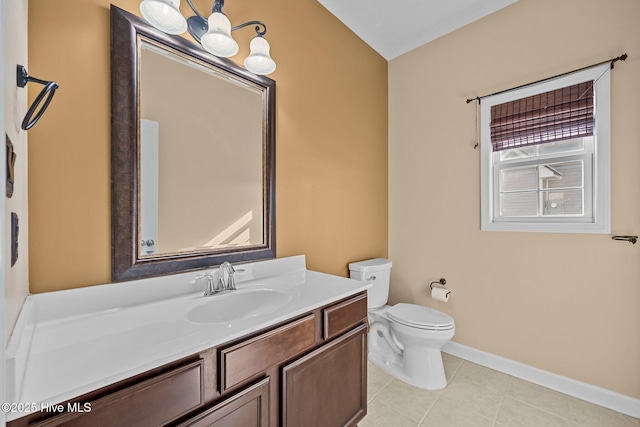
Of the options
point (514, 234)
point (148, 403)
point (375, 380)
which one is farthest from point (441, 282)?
point (148, 403)

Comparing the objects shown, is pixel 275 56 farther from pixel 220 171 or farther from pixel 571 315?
pixel 571 315

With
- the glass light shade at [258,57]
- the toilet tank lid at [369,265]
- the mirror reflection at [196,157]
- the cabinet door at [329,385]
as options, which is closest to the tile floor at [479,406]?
the cabinet door at [329,385]

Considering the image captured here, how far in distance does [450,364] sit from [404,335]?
1.98 ft

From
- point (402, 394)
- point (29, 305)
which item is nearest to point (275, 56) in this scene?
point (29, 305)

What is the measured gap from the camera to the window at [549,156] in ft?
5.60

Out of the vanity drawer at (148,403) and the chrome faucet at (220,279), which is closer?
the vanity drawer at (148,403)

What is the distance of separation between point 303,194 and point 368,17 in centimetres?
150

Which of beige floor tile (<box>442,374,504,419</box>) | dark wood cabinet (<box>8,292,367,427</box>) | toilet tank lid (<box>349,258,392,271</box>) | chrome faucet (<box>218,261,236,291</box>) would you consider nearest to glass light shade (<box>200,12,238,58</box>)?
chrome faucet (<box>218,261,236,291</box>)

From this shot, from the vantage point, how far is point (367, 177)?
243 centimetres

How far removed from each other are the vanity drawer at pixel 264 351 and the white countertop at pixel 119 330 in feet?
0.14

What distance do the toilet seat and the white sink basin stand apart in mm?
1045

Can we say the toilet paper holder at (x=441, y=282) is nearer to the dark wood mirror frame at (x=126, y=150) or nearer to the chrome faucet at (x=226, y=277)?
the chrome faucet at (x=226, y=277)

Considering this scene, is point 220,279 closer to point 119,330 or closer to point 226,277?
point 226,277

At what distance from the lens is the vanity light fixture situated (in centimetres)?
108
